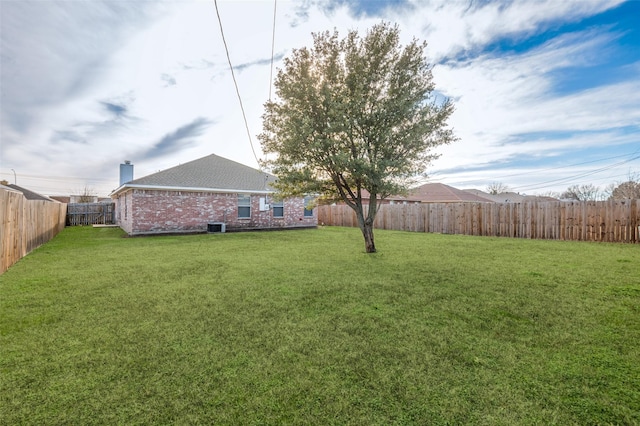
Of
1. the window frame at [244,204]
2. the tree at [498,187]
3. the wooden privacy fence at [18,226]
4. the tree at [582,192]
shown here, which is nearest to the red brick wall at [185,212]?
the window frame at [244,204]

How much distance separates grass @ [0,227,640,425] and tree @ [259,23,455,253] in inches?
132

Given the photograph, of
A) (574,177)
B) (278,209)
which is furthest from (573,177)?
(278,209)

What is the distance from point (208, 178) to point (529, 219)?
53.7 feet

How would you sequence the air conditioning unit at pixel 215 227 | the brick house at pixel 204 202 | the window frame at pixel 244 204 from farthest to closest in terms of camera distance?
the window frame at pixel 244 204 < the air conditioning unit at pixel 215 227 < the brick house at pixel 204 202

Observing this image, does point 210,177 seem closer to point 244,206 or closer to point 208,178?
point 208,178

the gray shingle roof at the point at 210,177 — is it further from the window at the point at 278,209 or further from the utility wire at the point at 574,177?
the utility wire at the point at 574,177

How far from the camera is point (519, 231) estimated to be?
12.5m

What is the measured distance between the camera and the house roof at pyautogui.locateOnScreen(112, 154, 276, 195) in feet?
Answer: 45.5

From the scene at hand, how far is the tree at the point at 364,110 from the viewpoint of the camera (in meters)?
7.47

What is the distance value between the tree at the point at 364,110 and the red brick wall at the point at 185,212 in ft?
28.5

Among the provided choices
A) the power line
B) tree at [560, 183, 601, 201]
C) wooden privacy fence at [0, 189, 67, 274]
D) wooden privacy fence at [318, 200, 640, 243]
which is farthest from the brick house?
tree at [560, 183, 601, 201]

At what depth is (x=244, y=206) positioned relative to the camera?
641 inches

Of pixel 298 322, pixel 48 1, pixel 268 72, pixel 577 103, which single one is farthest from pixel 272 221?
pixel 577 103

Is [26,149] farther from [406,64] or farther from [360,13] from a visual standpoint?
[406,64]
